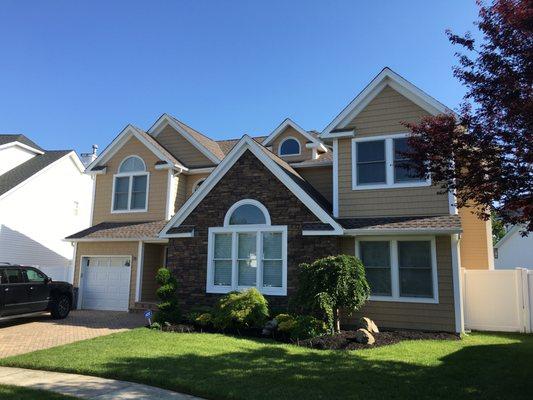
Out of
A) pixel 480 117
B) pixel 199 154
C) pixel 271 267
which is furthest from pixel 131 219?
pixel 480 117

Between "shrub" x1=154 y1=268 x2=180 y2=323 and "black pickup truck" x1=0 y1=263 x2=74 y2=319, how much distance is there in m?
4.51

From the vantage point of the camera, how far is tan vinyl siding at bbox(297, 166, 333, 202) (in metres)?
18.1

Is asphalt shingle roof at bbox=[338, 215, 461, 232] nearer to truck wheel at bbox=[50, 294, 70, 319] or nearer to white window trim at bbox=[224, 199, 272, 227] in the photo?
white window trim at bbox=[224, 199, 272, 227]

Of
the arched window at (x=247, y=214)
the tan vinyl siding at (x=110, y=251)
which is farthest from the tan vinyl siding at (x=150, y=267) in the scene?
the arched window at (x=247, y=214)

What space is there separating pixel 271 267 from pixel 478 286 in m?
7.05

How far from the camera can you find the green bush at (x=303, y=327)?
12008 millimetres

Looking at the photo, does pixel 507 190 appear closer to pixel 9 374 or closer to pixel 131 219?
pixel 9 374

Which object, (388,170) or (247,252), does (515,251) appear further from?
(247,252)

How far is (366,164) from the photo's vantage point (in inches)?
609

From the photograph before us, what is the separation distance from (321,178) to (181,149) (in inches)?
288

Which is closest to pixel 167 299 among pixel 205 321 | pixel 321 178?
pixel 205 321

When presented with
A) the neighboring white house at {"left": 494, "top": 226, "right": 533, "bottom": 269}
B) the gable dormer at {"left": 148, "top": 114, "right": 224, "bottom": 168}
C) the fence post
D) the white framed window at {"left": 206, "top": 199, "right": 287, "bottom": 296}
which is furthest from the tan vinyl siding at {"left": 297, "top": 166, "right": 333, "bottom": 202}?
the neighboring white house at {"left": 494, "top": 226, "right": 533, "bottom": 269}

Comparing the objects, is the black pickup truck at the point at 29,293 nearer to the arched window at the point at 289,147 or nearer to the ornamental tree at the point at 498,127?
the arched window at the point at 289,147

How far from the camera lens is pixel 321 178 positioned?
18297 millimetres
